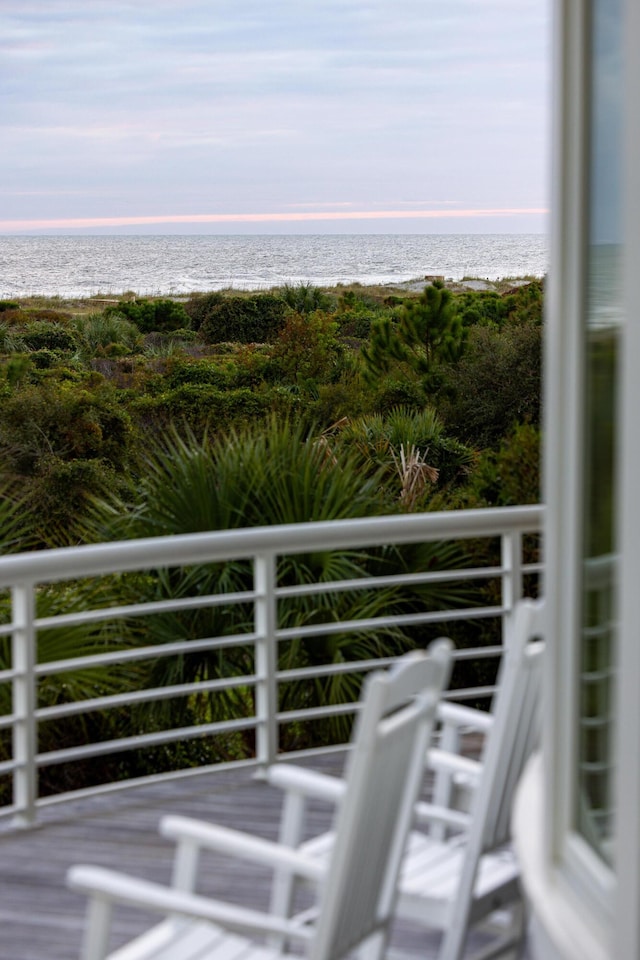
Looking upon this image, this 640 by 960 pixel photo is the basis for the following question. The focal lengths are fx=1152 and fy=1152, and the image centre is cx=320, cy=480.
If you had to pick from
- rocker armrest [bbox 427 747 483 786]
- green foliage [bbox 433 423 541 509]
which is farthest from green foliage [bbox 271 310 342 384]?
rocker armrest [bbox 427 747 483 786]

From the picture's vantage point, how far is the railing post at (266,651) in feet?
13.3

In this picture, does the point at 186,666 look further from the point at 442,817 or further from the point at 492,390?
the point at 492,390

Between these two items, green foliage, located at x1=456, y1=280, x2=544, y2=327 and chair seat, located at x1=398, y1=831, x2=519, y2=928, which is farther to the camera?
green foliage, located at x1=456, y1=280, x2=544, y2=327

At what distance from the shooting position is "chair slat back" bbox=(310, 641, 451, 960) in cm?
184

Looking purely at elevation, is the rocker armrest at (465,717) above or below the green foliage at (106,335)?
below

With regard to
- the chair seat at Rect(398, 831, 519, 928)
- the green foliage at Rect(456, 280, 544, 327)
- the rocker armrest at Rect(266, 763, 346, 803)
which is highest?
the green foliage at Rect(456, 280, 544, 327)

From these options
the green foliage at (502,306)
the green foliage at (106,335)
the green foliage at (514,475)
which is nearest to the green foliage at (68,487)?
the green foliage at (106,335)

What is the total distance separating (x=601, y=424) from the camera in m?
1.35

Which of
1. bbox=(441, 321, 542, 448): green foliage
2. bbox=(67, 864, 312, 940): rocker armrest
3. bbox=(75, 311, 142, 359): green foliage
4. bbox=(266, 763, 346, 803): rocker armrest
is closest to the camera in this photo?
bbox=(67, 864, 312, 940): rocker armrest

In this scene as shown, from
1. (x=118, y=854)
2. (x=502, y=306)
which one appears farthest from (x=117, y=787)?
(x=502, y=306)

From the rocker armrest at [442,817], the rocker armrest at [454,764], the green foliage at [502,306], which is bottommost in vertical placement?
the rocker armrest at [442,817]

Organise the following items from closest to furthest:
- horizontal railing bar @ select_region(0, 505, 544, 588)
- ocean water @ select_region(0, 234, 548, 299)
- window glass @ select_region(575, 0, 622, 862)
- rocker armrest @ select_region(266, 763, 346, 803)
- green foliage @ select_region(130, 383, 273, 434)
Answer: window glass @ select_region(575, 0, 622, 862), rocker armrest @ select_region(266, 763, 346, 803), horizontal railing bar @ select_region(0, 505, 544, 588), green foliage @ select_region(130, 383, 273, 434), ocean water @ select_region(0, 234, 548, 299)

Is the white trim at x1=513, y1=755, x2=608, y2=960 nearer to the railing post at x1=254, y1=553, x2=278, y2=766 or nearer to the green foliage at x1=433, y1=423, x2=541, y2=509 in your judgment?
the railing post at x1=254, y1=553, x2=278, y2=766

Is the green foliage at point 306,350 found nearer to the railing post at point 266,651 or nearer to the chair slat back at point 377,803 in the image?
the railing post at point 266,651
